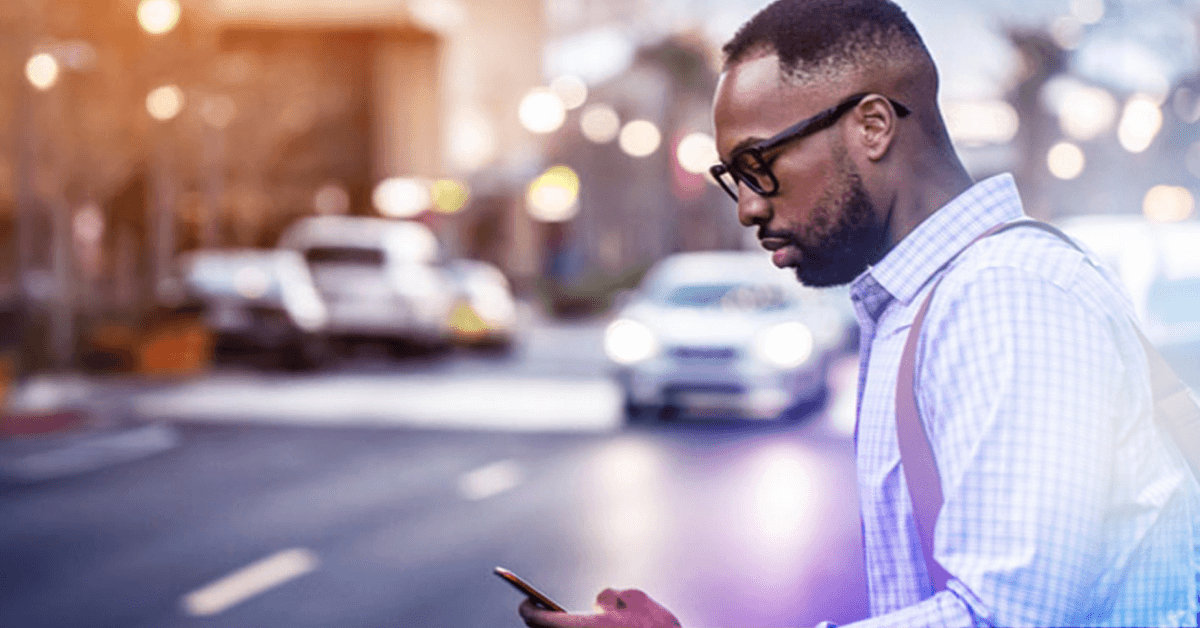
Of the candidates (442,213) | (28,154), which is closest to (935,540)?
(28,154)

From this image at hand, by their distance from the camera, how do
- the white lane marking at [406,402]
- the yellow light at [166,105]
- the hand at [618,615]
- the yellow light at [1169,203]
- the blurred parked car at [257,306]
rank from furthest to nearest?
the yellow light at [1169,203] → the yellow light at [166,105] → the blurred parked car at [257,306] → the white lane marking at [406,402] → the hand at [618,615]

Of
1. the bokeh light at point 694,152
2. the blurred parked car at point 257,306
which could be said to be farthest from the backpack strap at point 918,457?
the bokeh light at point 694,152

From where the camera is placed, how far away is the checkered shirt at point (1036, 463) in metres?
1.51

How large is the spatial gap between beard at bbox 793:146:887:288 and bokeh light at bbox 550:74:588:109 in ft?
210

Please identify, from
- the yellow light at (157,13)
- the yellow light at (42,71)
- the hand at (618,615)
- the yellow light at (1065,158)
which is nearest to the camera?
the hand at (618,615)

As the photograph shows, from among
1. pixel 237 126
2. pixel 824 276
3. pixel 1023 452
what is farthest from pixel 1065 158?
pixel 1023 452

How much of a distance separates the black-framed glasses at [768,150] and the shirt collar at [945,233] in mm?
132

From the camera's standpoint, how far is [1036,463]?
151 centimetres

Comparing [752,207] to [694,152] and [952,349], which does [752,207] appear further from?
[694,152]

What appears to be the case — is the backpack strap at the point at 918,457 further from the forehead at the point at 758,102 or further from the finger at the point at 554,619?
the finger at the point at 554,619

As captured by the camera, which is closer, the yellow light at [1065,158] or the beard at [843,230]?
the beard at [843,230]

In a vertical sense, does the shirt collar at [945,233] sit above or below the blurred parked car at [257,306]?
above

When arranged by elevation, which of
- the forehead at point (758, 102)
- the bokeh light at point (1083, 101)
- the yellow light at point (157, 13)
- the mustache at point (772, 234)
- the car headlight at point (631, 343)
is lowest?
the car headlight at point (631, 343)

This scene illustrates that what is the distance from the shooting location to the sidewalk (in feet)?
42.5
